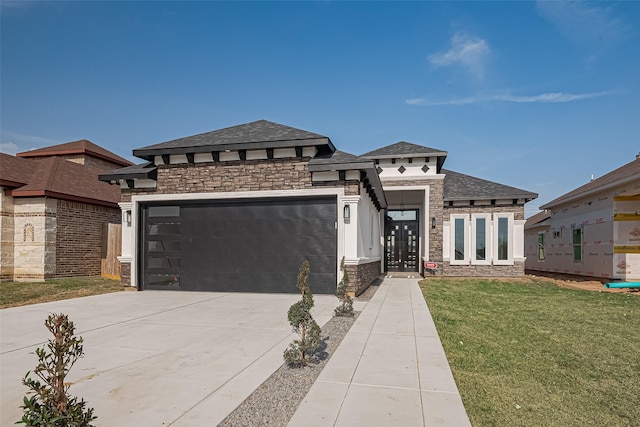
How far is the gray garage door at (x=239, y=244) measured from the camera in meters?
10.1

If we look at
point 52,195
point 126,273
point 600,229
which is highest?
point 52,195

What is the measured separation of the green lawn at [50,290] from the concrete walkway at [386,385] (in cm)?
896

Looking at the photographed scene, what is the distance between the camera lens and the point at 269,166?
10.4 meters

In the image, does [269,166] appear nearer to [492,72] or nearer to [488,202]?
[492,72]

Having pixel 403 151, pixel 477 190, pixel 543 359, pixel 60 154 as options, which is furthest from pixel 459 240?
pixel 60 154

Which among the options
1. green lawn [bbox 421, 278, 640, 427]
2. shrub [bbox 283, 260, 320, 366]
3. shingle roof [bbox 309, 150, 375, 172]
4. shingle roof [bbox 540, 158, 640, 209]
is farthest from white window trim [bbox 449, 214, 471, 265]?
shrub [bbox 283, 260, 320, 366]

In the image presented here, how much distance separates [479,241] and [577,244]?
652cm

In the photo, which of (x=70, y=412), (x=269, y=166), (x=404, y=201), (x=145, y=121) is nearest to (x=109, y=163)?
(x=145, y=121)

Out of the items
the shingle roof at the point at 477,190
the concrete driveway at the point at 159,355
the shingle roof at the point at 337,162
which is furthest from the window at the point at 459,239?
the concrete driveway at the point at 159,355

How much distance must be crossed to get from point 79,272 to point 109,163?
8753 mm

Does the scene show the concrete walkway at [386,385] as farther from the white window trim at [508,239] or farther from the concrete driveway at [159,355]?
the white window trim at [508,239]

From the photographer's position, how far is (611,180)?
1488 centimetres

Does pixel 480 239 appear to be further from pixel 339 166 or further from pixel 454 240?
pixel 339 166

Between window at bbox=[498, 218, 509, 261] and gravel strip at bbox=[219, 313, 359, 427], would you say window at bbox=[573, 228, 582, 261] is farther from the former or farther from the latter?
gravel strip at bbox=[219, 313, 359, 427]
